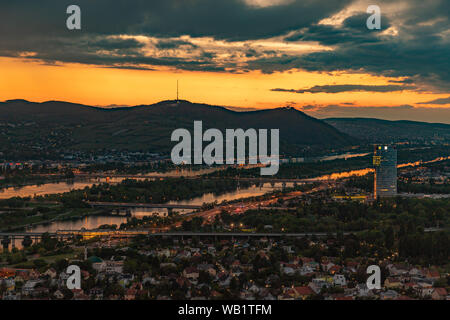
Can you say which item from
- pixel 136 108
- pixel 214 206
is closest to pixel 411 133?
pixel 136 108

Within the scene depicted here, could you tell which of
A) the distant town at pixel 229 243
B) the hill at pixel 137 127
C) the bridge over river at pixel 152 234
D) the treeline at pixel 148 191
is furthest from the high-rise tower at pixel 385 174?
the hill at pixel 137 127

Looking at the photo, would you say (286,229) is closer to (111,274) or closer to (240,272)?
(240,272)

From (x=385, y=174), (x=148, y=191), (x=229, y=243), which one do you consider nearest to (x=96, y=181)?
(x=148, y=191)

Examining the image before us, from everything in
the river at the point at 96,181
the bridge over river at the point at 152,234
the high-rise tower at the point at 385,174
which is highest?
the high-rise tower at the point at 385,174

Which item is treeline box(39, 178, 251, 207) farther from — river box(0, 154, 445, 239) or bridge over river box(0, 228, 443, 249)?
bridge over river box(0, 228, 443, 249)

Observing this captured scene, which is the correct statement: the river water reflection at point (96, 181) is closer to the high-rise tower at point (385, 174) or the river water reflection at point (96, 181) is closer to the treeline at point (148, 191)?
the treeline at point (148, 191)

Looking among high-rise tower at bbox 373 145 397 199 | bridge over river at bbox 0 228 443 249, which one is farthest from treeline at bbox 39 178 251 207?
high-rise tower at bbox 373 145 397 199
